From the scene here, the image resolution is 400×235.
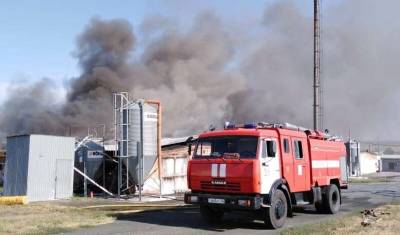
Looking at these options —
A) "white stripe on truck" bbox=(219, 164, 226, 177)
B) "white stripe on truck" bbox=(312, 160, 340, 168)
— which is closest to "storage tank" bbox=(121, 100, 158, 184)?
"white stripe on truck" bbox=(312, 160, 340, 168)

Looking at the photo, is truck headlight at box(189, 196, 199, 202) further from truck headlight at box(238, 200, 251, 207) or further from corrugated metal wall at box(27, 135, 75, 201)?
corrugated metal wall at box(27, 135, 75, 201)

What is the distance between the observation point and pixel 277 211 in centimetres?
1279

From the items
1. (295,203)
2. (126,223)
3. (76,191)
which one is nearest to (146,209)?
(126,223)

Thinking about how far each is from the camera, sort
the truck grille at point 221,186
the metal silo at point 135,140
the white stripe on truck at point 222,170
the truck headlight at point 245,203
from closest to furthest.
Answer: the truck headlight at point 245,203, the truck grille at point 221,186, the white stripe on truck at point 222,170, the metal silo at point 135,140

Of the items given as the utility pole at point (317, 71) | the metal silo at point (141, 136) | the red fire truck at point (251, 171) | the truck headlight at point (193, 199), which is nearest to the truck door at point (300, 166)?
the red fire truck at point (251, 171)

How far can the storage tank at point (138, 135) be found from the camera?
918 inches

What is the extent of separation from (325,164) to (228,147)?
493 cm

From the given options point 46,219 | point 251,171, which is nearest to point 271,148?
point 251,171

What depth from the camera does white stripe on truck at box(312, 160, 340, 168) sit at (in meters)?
15.5

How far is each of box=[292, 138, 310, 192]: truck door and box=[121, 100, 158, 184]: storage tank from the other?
10.1 m

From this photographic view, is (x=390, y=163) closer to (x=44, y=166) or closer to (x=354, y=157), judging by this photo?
(x=354, y=157)

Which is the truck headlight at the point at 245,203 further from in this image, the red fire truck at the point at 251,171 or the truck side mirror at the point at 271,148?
the truck side mirror at the point at 271,148

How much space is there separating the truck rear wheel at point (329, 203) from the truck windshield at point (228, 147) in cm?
470

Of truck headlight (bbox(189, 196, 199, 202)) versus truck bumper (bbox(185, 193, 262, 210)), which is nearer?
truck bumper (bbox(185, 193, 262, 210))
